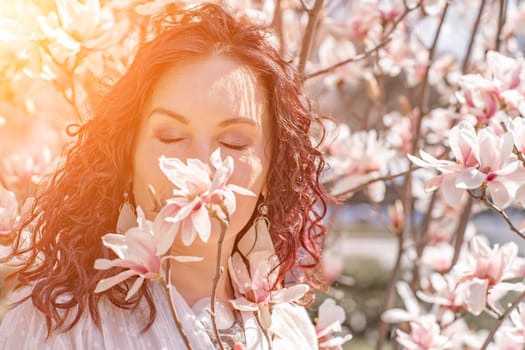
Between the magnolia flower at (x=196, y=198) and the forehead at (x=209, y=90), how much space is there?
0.70 ft

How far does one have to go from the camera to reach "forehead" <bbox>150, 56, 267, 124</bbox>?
1.04 m

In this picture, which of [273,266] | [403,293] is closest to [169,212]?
[273,266]

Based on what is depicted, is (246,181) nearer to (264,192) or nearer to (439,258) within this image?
(264,192)


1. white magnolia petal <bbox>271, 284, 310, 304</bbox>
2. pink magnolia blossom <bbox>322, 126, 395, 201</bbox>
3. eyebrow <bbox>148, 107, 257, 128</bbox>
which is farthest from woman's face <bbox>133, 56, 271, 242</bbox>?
pink magnolia blossom <bbox>322, 126, 395, 201</bbox>

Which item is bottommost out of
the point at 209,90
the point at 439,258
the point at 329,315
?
the point at 439,258

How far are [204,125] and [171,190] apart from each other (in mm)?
91

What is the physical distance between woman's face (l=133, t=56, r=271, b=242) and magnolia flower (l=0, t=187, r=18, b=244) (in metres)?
0.22

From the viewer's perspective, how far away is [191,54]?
1.08 m

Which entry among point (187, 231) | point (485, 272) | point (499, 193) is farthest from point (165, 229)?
point (485, 272)

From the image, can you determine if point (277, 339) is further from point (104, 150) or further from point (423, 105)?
point (423, 105)

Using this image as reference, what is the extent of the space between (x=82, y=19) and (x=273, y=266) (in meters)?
0.46

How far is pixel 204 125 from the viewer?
3.40 ft

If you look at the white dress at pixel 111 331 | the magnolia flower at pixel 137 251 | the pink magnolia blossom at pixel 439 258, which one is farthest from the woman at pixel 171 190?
the pink magnolia blossom at pixel 439 258

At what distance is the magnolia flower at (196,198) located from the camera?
32.3 inches
